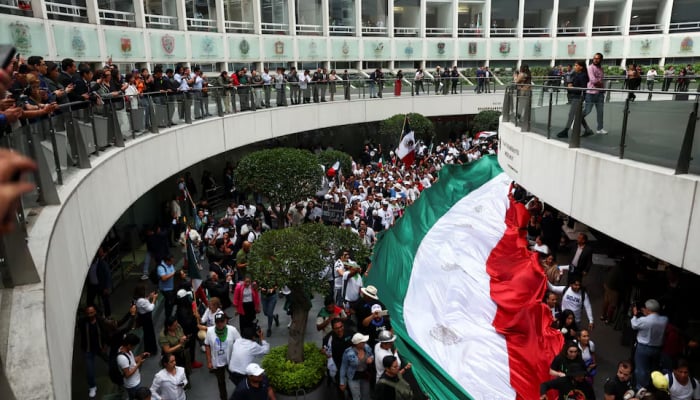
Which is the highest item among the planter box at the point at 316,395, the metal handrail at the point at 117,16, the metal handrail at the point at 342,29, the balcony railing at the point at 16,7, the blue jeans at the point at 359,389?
the metal handrail at the point at 342,29

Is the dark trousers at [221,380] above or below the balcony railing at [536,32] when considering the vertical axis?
below

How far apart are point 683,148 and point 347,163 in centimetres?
1337

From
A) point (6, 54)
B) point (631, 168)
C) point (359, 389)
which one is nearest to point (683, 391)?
point (631, 168)

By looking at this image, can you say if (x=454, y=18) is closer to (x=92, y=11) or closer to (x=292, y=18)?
(x=292, y=18)

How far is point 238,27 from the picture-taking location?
28750 mm

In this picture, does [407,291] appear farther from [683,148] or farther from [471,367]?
[683,148]

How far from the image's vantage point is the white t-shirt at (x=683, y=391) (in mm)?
6566

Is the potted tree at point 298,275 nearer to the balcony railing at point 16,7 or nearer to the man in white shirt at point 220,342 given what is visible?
the man in white shirt at point 220,342

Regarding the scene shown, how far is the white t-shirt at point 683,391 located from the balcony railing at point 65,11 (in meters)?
18.7

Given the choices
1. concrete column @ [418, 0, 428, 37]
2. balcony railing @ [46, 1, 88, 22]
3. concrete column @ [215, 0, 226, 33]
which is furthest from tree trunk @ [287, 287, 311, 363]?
concrete column @ [418, 0, 428, 37]

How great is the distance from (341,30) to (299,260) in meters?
29.5

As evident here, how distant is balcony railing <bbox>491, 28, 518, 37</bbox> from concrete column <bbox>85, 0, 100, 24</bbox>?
101ft

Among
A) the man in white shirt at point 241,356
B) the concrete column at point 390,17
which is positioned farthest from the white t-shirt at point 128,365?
the concrete column at point 390,17

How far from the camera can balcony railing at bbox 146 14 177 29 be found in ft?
73.0
